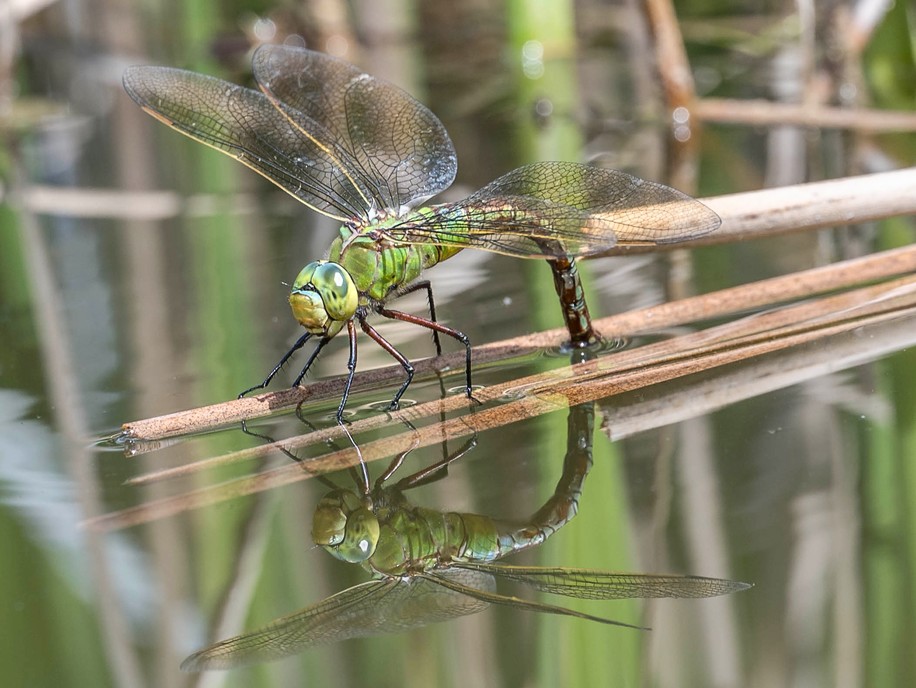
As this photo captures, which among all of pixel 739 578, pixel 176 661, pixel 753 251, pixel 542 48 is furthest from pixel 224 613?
pixel 542 48

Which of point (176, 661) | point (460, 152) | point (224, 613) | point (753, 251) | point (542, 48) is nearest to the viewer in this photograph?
point (176, 661)

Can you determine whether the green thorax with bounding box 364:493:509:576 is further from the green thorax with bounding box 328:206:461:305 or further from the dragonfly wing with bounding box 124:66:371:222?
the dragonfly wing with bounding box 124:66:371:222

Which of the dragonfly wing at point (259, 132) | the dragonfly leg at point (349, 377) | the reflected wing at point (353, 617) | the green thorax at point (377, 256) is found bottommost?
the reflected wing at point (353, 617)

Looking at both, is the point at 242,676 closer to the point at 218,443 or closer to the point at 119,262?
the point at 218,443

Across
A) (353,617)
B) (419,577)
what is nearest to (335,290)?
(419,577)

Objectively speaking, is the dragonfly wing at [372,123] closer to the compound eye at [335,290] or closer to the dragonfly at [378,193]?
the dragonfly at [378,193]

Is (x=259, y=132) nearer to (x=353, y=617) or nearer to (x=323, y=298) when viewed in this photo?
(x=323, y=298)

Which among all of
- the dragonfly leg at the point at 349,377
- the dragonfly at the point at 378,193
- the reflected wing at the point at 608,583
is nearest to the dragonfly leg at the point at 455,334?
the dragonfly at the point at 378,193
